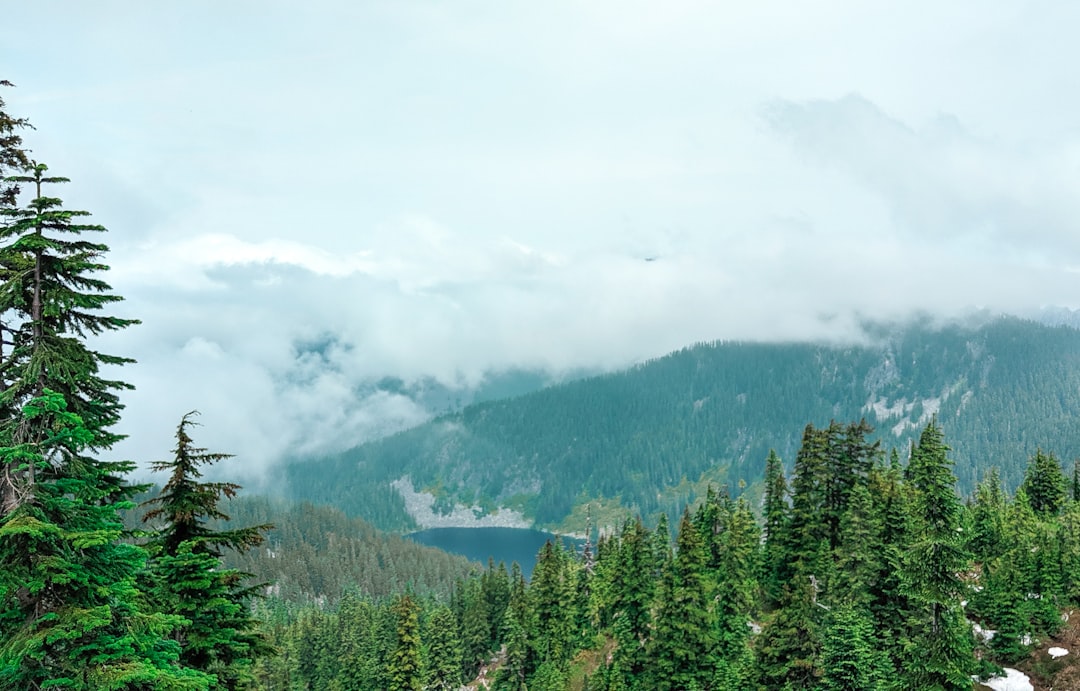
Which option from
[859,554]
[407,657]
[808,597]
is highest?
[859,554]

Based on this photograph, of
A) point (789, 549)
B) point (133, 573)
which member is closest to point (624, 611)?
point (789, 549)

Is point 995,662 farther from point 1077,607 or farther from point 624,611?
point 624,611

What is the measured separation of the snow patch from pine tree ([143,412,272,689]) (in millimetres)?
51923

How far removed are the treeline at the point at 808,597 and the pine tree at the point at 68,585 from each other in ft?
112

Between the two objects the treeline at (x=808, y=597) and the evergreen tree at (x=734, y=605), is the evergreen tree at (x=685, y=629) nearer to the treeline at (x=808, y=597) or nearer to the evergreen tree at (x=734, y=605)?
the treeline at (x=808, y=597)

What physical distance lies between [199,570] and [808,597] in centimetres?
4174

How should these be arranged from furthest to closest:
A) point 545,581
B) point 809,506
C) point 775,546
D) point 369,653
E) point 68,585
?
point 369,653
point 545,581
point 775,546
point 809,506
point 68,585

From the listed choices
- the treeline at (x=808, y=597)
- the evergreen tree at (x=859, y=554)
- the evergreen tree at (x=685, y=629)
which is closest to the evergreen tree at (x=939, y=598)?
the treeline at (x=808, y=597)

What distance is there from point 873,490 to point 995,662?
15.9 meters

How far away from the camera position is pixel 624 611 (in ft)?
234

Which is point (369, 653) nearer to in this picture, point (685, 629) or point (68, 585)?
point (685, 629)

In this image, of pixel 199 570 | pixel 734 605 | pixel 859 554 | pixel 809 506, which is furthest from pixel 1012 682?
pixel 199 570

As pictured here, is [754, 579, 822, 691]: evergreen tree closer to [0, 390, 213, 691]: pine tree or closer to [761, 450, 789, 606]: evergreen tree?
[761, 450, 789, 606]: evergreen tree

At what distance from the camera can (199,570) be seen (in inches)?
933
